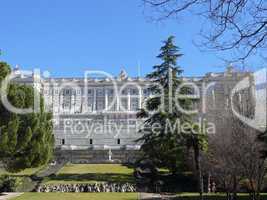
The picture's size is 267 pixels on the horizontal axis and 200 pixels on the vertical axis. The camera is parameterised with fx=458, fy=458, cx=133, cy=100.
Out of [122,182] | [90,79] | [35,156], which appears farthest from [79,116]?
[35,156]

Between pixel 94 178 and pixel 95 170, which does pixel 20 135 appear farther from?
pixel 95 170

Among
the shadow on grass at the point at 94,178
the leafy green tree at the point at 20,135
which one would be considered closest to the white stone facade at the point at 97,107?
the shadow on grass at the point at 94,178

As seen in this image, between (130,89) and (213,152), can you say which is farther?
(130,89)

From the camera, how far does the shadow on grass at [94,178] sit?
4047 centimetres

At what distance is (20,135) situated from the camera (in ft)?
102

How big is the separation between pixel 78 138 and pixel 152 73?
5032cm

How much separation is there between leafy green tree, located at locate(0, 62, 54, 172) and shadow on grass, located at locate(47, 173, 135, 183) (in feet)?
23.3

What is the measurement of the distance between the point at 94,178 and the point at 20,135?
40.0ft

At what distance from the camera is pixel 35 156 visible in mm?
32094

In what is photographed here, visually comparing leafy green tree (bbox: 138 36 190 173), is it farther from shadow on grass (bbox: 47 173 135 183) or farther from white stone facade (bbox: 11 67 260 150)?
white stone facade (bbox: 11 67 260 150)

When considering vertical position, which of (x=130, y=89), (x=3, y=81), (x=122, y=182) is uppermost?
(x=130, y=89)

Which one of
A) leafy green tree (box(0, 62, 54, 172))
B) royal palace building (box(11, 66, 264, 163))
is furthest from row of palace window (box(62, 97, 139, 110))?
leafy green tree (box(0, 62, 54, 172))

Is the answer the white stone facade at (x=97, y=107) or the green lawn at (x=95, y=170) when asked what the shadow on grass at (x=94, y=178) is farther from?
the white stone facade at (x=97, y=107)

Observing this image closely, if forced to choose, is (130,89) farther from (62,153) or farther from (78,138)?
(62,153)
